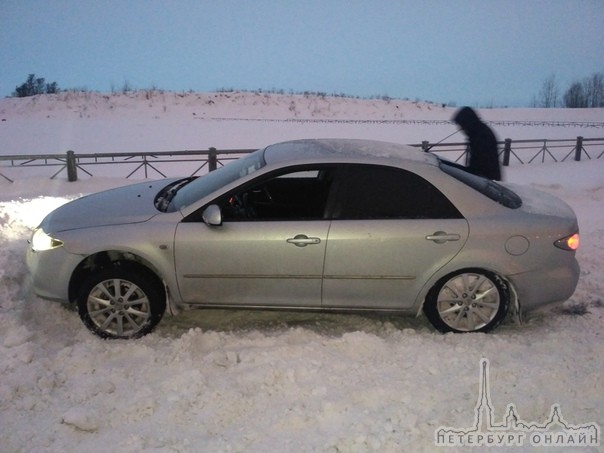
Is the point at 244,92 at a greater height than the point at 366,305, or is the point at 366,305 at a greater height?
the point at 244,92

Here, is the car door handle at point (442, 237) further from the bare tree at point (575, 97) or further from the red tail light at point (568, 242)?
the bare tree at point (575, 97)

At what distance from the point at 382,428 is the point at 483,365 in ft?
3.38

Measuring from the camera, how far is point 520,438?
9.12 feet

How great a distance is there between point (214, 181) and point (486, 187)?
2213 mm

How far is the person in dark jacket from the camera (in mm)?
6203

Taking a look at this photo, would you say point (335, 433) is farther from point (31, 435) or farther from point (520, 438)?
point (31, 435)

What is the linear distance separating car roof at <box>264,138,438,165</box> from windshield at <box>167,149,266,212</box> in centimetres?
12

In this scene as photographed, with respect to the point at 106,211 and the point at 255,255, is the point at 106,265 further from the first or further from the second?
the point at 255,255

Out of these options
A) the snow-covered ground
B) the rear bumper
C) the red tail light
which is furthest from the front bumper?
the red tail light

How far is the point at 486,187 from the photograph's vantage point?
419 cm

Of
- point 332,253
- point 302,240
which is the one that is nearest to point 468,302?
point 332,253

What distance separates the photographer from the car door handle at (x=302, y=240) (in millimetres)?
3793

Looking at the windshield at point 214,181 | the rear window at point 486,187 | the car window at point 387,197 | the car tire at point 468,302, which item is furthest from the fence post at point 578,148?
the windshield at point 214,181

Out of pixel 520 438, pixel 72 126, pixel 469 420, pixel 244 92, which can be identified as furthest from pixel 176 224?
pixel 244 92
